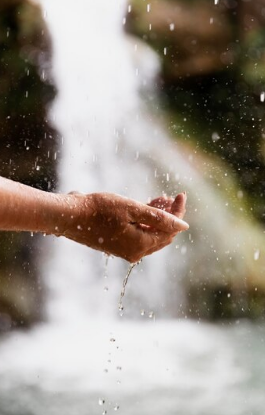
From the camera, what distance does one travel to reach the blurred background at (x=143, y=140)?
4.34 m

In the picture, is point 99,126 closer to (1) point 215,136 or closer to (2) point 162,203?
(1) point 215,136

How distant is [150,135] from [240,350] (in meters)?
1.94

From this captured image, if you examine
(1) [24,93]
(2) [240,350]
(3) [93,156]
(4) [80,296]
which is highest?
(1) [24,93]

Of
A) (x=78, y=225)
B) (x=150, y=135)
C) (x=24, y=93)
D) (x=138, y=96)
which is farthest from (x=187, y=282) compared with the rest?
(x=78, y=225)

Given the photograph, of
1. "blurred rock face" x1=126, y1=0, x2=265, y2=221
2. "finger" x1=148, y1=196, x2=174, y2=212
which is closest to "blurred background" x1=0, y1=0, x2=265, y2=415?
"blurred rock face" x1=126, y1=0, x2=265, y2=221

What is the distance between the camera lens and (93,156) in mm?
4480

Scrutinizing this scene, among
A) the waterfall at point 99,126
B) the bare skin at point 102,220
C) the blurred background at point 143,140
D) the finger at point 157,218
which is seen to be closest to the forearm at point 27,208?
the bare skin at point 102,220

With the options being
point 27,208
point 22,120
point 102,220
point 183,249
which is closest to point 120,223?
point 102,220

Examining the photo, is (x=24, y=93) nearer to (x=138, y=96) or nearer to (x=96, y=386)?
(x=138, y=96)

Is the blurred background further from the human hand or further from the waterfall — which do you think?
the human hand

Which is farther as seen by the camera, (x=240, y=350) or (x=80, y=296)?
(x=80, y=296)

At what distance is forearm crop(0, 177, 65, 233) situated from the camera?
3.29 feet

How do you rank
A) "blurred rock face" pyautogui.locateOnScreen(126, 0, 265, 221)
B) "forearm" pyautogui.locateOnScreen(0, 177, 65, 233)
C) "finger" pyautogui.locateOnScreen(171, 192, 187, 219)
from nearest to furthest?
"forearm" pyautogui.locateOnScreen(0, 177, 65, 233)
"finger" pyautogui.locateOnScreen(171, 192, 187, 219)
"blurred rock face" pyautogui.locateOnScreen(126, 0, 265, 221)

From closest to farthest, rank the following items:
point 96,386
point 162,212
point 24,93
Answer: point 162,212, point 96,386, point 24,93
